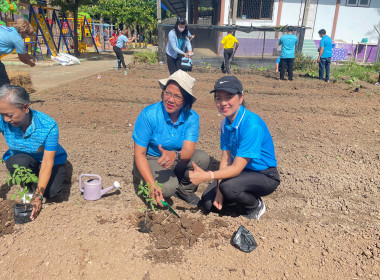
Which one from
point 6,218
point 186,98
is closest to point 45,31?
point 6,218

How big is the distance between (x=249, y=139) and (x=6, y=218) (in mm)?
2081

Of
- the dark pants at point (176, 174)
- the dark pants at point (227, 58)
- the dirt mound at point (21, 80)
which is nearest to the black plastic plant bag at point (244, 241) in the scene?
the dark pants at point (176, 174)

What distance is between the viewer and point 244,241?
A: 2.14 m

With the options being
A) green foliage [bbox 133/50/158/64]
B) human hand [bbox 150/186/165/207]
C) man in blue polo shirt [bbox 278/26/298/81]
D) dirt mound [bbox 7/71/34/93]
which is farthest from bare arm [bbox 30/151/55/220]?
green foliage [bbox 133/50/158/64]

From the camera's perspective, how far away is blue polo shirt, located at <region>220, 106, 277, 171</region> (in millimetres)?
2354

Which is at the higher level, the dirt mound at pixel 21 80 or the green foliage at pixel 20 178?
the green foliage at pixel 20 178

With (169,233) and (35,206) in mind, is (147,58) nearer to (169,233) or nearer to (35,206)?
(35,206)

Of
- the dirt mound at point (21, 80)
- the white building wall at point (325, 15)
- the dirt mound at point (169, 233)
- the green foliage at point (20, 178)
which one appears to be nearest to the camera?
the dirt mound at point (169, 233)

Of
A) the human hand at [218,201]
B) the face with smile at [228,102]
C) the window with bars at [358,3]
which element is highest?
the window with bars at [358,3]

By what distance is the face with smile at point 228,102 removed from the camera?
7.74 feet

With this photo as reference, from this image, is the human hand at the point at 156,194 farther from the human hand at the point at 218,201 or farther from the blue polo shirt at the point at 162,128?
the human hand at the point at 218,201

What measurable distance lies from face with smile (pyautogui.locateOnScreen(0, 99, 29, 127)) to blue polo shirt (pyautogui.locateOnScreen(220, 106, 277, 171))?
5.53 feet

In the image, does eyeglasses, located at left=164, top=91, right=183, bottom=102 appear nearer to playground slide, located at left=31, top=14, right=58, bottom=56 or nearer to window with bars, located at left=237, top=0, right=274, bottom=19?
playground slide, located at left=31, top=14, right=58, bottom=56

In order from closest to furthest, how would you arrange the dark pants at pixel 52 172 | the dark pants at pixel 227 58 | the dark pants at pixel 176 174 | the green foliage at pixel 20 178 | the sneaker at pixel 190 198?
the green foliage at pixel 20 178 → the dark pants at pixel 52 172 → the dark pants at pixel 176 174 → the sneaker at pixel 190 198 → the dark pants at pixel 227 58
